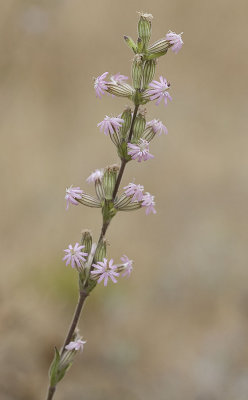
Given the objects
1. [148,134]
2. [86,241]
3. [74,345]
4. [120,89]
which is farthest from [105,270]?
[120,89]

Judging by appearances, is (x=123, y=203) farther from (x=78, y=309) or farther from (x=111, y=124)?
(x=78, y=309)

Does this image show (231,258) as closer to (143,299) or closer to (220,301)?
(220,301)

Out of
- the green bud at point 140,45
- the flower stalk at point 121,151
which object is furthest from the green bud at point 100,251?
the green bud at point 140,45

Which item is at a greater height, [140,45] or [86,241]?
[140,45]

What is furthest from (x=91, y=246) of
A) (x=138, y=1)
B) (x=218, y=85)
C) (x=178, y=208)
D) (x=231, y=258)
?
(x=138, y=1)

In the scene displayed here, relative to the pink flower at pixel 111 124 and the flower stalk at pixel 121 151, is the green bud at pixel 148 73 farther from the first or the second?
the pink flower at pixel 111 124

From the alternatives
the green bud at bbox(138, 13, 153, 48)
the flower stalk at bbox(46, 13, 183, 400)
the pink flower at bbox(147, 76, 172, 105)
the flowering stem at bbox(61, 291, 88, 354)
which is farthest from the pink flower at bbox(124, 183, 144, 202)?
the green bud at bbox(138, 13, 153, 48)
